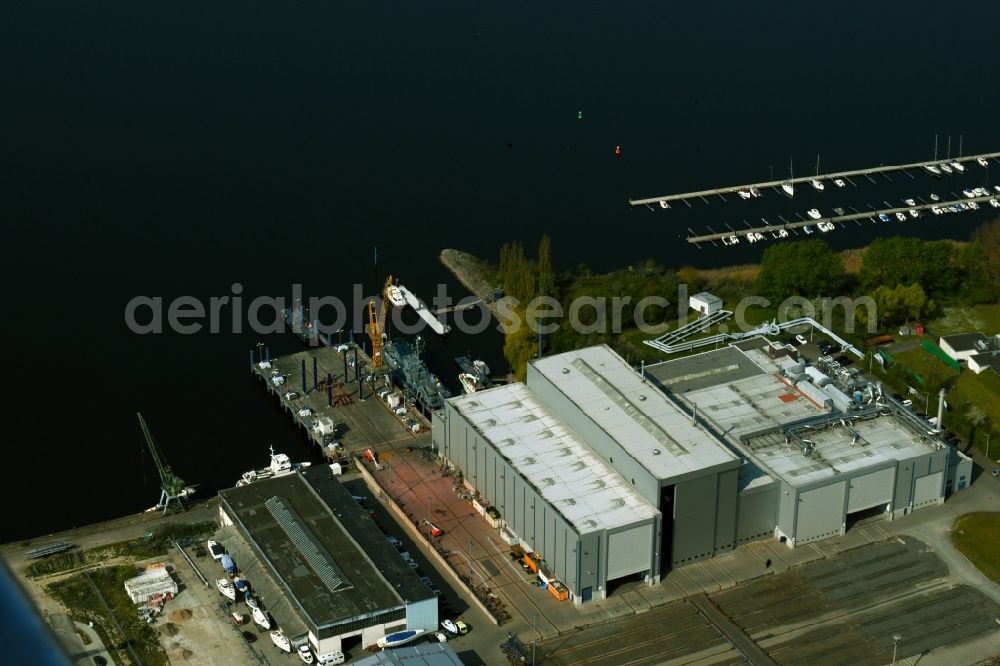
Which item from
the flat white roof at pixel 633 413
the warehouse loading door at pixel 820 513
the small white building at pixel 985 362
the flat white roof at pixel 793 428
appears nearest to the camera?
the flat white roof at pixel 633 413

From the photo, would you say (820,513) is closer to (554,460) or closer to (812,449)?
(812,449)

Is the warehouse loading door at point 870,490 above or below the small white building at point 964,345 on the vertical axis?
below

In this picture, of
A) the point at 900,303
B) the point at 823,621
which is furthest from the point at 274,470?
the point at 900,303

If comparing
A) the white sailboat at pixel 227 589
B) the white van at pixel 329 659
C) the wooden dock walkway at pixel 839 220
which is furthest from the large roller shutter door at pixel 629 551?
the wooden dock walkway at pixel 839 220

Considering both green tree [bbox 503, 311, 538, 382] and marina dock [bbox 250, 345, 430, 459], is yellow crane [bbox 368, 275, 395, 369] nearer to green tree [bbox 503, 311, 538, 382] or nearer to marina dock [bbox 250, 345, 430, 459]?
marina dock [bbox 250, 345, 430, 459]

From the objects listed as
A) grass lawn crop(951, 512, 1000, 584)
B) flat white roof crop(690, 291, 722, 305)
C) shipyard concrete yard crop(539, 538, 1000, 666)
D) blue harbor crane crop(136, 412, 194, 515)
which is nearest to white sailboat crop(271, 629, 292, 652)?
shipyard concrete yard crop(539, 538, 1000, 666)

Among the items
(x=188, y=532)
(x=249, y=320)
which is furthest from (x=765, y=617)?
(x=249, y=320)

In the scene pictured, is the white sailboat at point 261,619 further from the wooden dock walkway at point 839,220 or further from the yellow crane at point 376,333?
the wooden dock walkway at point 839,220
